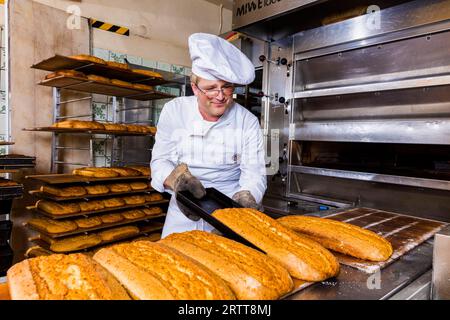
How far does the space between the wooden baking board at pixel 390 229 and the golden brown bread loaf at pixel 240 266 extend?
33cm

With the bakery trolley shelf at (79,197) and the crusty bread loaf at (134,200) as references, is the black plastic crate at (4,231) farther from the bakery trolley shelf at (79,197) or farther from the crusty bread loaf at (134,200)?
the crusty bread loaf at (134,200)

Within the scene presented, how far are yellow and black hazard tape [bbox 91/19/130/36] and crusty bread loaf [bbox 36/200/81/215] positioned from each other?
194 centimetres

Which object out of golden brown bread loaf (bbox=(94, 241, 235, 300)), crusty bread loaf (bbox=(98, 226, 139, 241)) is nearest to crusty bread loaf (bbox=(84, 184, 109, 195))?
crusty bread loaf (bbox=(98, 226, 139, 241))

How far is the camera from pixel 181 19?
4223mm

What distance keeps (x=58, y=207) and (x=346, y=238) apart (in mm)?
2453

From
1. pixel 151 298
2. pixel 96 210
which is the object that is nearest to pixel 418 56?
pixel 151 298

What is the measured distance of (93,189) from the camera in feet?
9.52

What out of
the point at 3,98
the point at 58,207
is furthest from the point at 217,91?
the point at 3,98

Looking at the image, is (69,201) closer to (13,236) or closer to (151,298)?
(13,236)

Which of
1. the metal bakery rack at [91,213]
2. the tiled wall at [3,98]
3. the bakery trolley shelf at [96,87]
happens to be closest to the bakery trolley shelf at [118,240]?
the metal bakery rack at [91,213]

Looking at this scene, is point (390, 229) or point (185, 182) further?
point (185, 182)

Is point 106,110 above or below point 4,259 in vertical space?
above

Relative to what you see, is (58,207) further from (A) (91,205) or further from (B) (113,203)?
(B) (113,203)

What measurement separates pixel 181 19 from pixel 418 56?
3015mm
